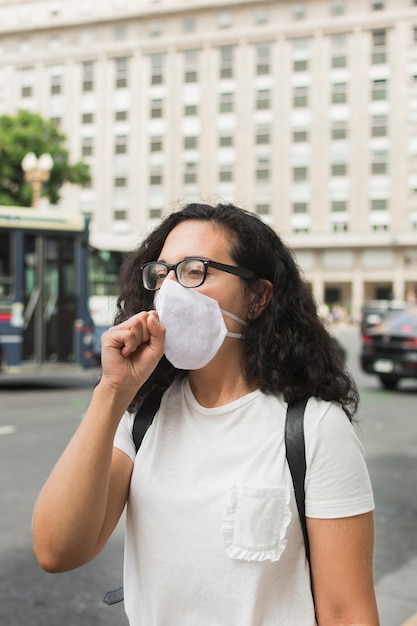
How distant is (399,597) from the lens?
3.90 metres

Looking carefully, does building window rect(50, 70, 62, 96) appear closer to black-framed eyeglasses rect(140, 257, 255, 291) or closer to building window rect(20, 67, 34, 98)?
building window rect(20, 67, 34, 98)

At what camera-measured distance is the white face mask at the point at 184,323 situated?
5.63 feet

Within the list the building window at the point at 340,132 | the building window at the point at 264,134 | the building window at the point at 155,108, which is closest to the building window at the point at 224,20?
the building window at the point at 155,108

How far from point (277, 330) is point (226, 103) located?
206 feet

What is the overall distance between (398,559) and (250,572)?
328 cm

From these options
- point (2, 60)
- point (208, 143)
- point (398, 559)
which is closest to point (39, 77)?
point (2, 60)

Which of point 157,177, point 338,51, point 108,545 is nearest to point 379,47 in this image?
point 338,51

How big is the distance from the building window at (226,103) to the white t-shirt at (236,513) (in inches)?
2477

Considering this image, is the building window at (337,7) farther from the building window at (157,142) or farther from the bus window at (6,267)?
the bus window at (6,267)

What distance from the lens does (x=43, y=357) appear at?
13500 millimetres

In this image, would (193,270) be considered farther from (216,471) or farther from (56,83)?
(56,83)

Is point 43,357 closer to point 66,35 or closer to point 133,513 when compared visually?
point 133,513

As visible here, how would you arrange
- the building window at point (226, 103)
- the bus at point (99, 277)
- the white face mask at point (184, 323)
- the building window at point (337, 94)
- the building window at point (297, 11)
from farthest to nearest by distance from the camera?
the building window at point (226, 103)
the building window at point (297, 11)
the building window at point (337, 94)
the bus at point (99, 277)
the white face mask at point (184, 323)

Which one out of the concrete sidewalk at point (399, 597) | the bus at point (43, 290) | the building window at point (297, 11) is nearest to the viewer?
the concrete sidewalk at point (399, 597)
